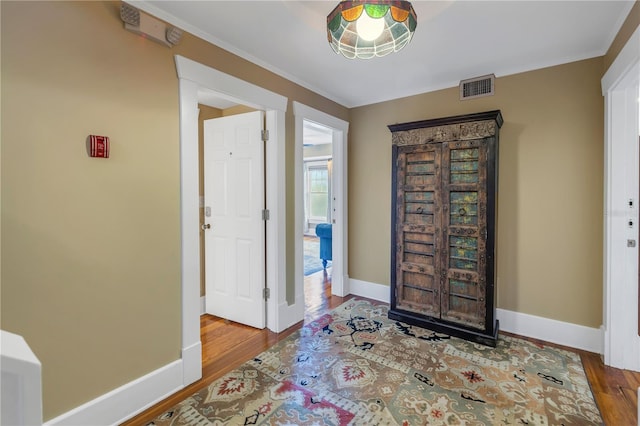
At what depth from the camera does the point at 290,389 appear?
205 centimetres

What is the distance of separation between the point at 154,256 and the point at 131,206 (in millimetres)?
351

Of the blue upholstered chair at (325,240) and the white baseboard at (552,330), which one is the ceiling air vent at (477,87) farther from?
the blue upholstered chair at (325,240)

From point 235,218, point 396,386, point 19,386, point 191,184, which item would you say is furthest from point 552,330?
point 19,386

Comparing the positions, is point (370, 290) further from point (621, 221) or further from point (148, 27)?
point (148, 27)

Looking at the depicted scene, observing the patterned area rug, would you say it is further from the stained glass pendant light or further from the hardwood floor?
the stained glass pendant light

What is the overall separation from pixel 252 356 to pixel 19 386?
2218 millimetres

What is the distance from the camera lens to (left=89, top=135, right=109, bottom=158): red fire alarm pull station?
1.66m

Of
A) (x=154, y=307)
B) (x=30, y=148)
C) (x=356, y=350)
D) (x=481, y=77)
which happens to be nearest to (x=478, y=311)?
(x=356, y=350)

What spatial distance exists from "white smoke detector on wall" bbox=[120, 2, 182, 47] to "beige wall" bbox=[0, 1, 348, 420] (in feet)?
0.14

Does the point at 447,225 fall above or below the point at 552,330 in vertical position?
above

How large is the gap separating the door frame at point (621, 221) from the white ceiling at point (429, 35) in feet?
1.45

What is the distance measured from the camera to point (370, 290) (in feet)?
12.6

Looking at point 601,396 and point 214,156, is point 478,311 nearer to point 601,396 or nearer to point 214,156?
point 601,396

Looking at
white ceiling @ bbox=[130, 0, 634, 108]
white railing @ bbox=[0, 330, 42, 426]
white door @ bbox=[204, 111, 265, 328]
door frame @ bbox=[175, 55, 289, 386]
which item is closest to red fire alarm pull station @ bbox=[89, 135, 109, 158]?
door frame @ bbox=[175, 55, 289, 386]
